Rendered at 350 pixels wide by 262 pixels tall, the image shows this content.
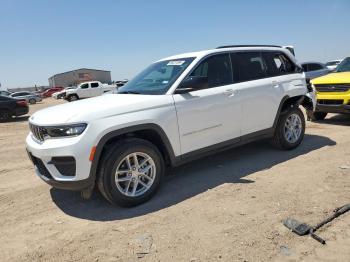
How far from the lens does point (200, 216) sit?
12.8 ft

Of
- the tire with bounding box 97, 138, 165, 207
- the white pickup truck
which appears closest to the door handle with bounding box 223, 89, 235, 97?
the tire with bounding box 97, 138, 165, 207

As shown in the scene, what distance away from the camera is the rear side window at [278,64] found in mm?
Result: 6064

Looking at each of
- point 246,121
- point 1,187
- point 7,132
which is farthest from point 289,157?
point 7,132

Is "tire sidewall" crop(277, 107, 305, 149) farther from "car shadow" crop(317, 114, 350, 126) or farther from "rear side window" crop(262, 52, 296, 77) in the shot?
"car shadow" crop(317, 114, 350, 126)

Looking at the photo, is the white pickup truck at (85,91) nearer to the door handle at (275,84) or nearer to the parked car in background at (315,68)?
the parked car in background at (315,68)

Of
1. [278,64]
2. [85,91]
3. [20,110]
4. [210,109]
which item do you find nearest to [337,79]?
[278,64]

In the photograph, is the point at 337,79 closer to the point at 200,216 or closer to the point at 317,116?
the point at 317,116

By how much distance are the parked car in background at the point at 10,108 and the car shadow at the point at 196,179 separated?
40.7ft

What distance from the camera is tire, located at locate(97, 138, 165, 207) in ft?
13.2

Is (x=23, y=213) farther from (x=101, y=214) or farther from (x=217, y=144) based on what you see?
(x=217, y=144)

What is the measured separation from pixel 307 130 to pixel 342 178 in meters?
3.63

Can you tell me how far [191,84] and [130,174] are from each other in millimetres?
1442

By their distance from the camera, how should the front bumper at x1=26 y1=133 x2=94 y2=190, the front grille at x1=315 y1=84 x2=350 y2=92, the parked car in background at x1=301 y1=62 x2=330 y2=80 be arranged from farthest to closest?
the parked car in background at x1=301 y1=62 x2=330 y2=80
the front grille at x1=315 y1=84 x2=350 y2=92
the front bumper at x1=26 y1=133 x2=94 y2=190

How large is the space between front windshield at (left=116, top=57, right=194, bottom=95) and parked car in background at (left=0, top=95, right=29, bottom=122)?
486 inches
